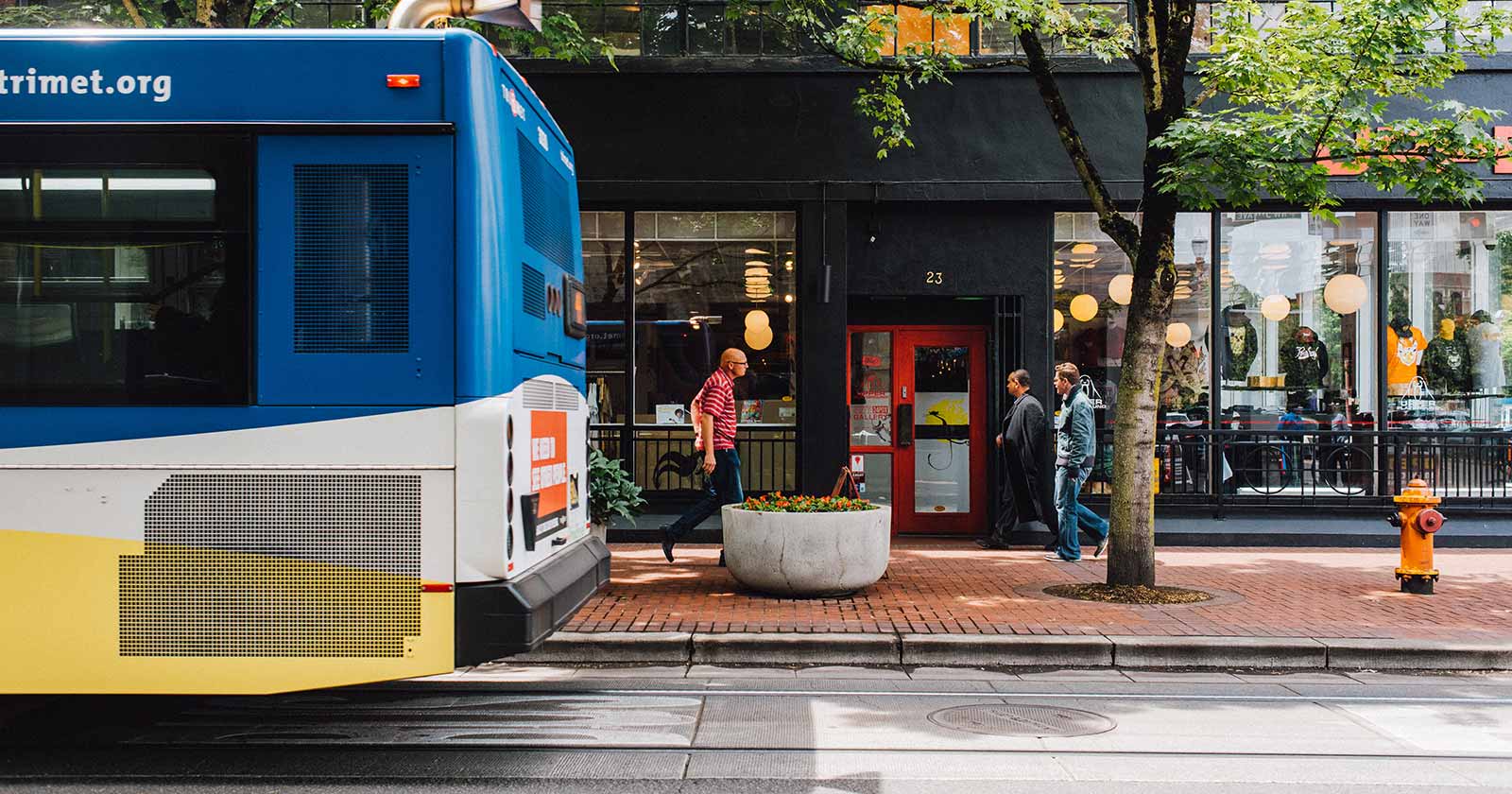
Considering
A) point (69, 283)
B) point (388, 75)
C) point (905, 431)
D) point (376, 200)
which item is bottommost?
point (905, 431)

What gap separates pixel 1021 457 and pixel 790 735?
23.1ft

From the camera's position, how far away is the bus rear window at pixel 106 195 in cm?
517

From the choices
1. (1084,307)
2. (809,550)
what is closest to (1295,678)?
A: (809,550)

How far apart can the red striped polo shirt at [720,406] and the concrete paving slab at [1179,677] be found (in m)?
4.44

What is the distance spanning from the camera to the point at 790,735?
600cm

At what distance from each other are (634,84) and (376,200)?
338 inches

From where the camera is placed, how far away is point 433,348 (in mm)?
5129

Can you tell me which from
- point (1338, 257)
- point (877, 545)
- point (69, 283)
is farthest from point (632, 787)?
point (1338, 257)

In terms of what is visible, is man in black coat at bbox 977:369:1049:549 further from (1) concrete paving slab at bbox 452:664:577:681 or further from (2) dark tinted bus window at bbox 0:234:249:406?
(2) dark tinted bus window at bbox 0:234:249:406

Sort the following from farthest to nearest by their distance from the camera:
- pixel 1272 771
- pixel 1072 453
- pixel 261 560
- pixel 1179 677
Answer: pixel 1072 453
pixel 1179 677
pixel 1272 771
pixel 261 560

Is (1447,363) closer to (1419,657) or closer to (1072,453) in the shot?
(1072,453)

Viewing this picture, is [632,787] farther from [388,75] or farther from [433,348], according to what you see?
[388,75]

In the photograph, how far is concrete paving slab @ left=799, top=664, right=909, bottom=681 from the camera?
24.9ft

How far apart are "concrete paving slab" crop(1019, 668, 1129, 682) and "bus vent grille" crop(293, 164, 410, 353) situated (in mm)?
4563
